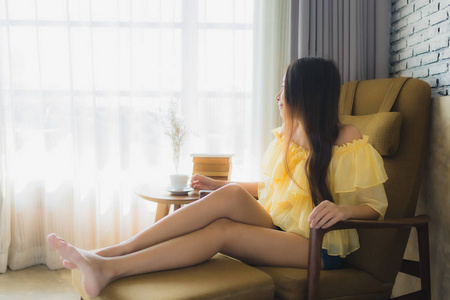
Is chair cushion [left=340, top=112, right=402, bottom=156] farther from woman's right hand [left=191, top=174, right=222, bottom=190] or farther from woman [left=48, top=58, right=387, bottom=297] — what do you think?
woman's right hand [left=191, top=174, right=222, bottom=190]

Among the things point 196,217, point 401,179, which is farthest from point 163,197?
point 401,179

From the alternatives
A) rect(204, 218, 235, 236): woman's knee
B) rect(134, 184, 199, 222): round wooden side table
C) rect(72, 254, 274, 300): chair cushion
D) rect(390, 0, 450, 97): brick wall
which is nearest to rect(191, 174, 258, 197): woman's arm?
rect(134, 184, 199, 222): round wooden side table

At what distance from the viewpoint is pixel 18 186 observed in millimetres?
2881

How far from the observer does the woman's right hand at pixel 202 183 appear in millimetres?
2031

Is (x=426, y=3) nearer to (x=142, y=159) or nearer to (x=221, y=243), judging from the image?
(x=221, y=243)

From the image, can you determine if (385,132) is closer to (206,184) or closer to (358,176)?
(358,176)

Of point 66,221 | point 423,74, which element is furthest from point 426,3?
point 66,221

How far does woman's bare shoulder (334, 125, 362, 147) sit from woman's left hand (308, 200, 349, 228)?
0.33 m

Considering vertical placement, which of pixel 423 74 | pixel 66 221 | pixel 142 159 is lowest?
pixel 66 221

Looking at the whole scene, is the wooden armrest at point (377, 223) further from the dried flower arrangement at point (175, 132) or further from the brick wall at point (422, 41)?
the dried flower arrangement at point (175, 132)

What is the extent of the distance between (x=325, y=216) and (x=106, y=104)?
72.0 inches

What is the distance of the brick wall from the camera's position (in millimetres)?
1896

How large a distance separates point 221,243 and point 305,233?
31 centimetres

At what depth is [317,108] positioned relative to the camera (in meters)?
1.70
